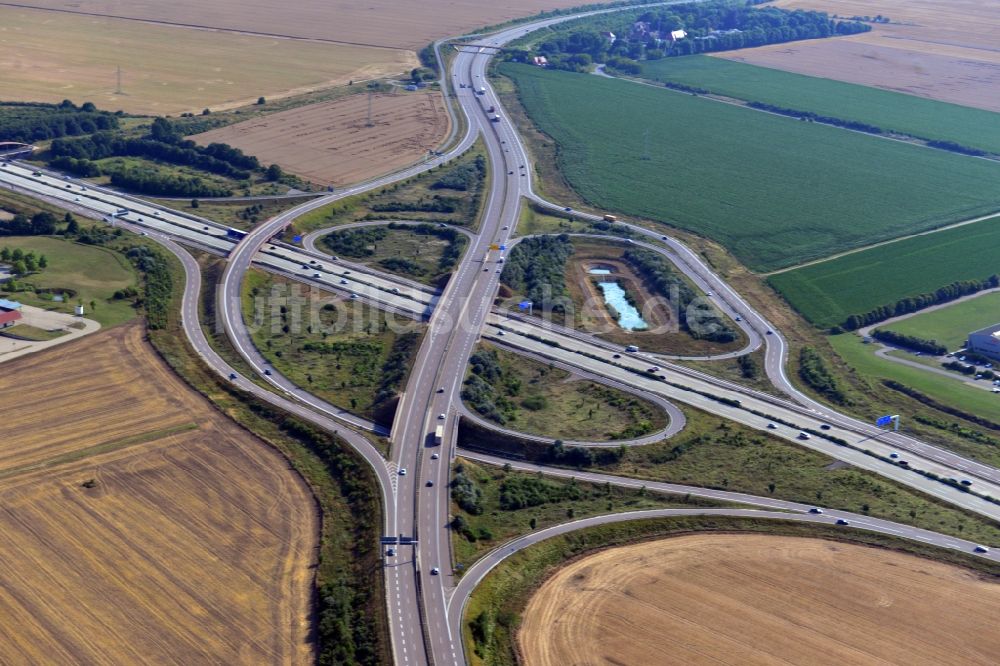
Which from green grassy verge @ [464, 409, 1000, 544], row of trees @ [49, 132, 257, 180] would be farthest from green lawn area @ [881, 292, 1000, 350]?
row of trees @ [49, 132, 257, 180]

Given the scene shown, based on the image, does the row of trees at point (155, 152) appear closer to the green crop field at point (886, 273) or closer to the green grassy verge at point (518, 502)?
the green crop field at point (886, 273)

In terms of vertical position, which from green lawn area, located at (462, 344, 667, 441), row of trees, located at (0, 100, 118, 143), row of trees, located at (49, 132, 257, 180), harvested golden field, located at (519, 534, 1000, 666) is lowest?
harvested golden field, located at (519, 534, 1000, 666)

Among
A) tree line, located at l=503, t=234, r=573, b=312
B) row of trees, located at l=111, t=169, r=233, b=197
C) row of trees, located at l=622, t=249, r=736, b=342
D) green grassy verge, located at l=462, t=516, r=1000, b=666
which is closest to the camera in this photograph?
green grassy verge, located at l=462, t=516, r=1000, b=666

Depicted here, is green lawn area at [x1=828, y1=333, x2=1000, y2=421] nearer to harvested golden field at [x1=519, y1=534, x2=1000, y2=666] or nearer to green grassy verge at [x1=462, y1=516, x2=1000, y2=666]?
green grassy verge at [x1=462, y1=516, x2=1000, y2=666]

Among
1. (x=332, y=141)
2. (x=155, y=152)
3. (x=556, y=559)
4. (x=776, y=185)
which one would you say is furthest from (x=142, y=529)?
(x=776, y=185)

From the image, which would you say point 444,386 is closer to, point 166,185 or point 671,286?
point 671,286

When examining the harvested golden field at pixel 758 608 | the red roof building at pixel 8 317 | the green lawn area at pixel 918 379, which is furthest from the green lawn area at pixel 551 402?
the red roof building at pixel 8 317
